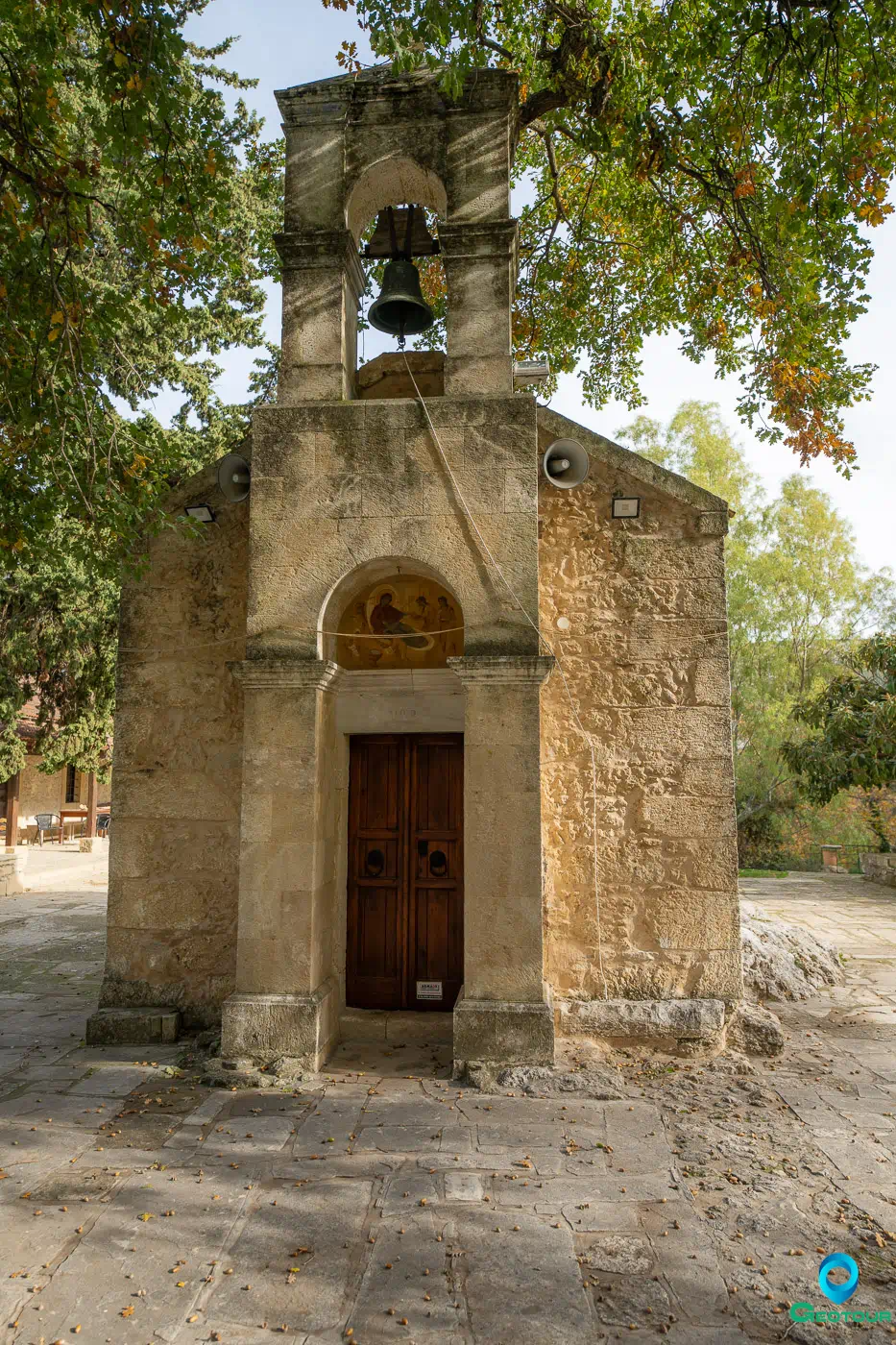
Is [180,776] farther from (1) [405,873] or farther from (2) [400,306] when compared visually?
(2) [400,306]

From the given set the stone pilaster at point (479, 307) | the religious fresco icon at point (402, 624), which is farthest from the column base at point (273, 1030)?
the stone pilaster at point (479, 307)

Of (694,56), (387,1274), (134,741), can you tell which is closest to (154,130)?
(694,56)

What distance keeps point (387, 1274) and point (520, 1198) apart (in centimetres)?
84

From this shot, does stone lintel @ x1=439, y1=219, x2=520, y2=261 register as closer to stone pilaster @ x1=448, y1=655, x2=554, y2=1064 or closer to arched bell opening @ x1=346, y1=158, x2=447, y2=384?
arched bell opening @ x1=346, y1=158, x2=447, y2=384

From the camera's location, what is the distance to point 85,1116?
16.2ft

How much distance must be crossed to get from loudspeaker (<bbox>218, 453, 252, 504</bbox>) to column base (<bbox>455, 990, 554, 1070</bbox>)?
4.20 metres

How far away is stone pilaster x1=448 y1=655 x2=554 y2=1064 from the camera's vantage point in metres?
5.53

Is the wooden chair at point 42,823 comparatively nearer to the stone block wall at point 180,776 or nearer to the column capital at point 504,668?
the stone block wall at point 180,776

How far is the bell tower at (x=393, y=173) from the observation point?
6.19 meters

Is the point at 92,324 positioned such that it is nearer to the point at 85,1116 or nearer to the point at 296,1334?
the point at 85,1116

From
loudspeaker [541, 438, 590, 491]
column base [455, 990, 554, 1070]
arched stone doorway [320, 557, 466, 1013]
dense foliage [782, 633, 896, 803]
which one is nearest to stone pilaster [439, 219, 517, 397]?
loudspeaker [541, 438, 590, 491]

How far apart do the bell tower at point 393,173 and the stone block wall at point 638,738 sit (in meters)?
1.00

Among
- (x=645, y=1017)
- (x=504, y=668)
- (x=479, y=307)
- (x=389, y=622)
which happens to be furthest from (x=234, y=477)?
(x=645, y=1017)

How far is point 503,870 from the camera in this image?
5695 mm
